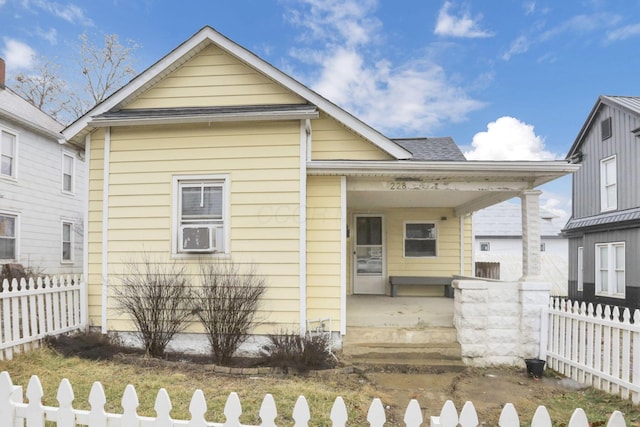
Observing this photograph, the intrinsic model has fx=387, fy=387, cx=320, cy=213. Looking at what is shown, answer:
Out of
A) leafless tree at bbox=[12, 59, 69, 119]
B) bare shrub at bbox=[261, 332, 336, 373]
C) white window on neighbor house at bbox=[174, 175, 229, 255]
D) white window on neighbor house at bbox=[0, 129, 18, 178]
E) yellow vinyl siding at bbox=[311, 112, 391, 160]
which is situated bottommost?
bare shrub at bbox=[261, 332, 336, 373]

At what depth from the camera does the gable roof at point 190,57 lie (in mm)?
6477

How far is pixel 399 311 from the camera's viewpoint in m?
7.40

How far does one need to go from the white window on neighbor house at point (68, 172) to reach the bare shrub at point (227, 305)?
11.2m

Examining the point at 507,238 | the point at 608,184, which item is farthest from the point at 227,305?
the point at 507,238

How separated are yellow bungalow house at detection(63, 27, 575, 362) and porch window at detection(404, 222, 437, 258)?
10.3ft

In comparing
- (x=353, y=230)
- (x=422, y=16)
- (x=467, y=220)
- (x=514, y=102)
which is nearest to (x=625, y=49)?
(x=514, y=102)

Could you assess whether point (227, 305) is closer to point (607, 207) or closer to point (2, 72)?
point (2, 72)

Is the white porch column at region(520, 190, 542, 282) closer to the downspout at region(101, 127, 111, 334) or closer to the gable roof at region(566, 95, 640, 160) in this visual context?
the gable roof at region(566, 95, 640, 160)

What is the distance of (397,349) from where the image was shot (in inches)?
238

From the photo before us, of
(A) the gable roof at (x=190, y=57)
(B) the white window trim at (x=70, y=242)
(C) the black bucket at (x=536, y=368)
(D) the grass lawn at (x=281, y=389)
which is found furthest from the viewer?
(B) the white window trim at (x=70, y=242)

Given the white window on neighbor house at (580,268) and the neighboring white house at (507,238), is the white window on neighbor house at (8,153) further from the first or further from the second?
the neighboring white house at (507,238)

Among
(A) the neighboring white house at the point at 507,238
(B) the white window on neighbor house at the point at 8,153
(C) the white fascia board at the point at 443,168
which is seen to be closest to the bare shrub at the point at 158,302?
(C) the white fascia board at the point at 443,168

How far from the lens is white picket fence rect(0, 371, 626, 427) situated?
6.23ft

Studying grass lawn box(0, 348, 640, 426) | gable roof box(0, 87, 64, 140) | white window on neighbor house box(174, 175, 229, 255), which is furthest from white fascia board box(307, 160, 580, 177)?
gable roof box(0, 87, 64, 140)
